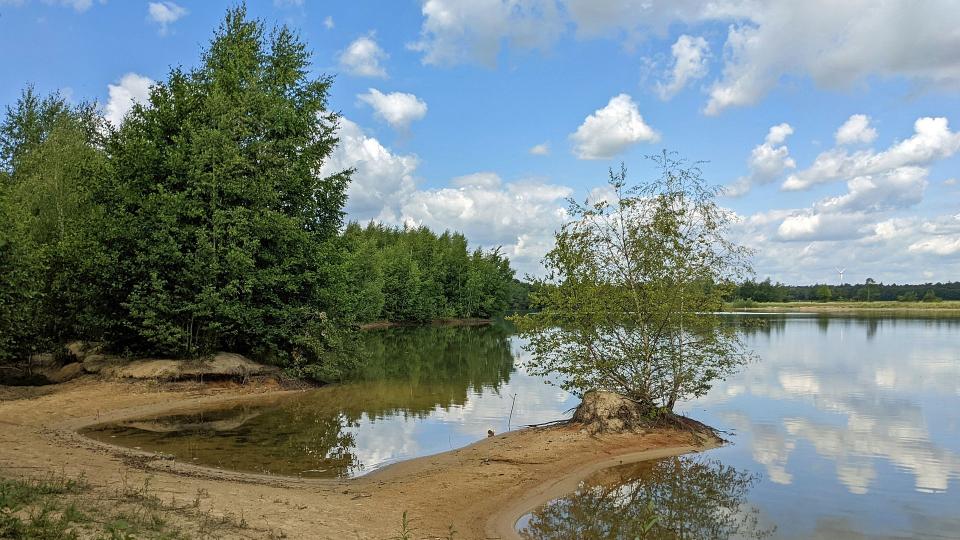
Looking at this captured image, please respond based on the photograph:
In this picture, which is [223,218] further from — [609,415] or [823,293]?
[823,293]

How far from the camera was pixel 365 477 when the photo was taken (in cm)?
1408

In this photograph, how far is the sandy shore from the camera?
9.99 meters

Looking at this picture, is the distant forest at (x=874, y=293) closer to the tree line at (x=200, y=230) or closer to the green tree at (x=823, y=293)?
the green tree at (x=823, y=293)

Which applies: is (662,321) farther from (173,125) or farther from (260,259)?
(173,125)

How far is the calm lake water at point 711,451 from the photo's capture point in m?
11.8

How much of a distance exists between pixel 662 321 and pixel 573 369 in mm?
2857

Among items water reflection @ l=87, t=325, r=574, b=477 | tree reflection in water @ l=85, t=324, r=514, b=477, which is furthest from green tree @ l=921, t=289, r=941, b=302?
water reflection @ l=87, t=325, r=574, b=477

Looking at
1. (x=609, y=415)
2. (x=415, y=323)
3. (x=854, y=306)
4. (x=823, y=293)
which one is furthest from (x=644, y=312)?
(x=823, y=293)

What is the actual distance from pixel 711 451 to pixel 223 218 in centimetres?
1897

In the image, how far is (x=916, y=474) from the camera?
15.0 m

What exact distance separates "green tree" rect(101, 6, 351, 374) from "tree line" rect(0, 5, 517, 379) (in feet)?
0.23

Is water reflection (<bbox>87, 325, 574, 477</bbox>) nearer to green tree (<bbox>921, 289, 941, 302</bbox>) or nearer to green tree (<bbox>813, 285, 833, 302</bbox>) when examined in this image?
green tree (<bbox>813, 285, 833, 302</bbox>)

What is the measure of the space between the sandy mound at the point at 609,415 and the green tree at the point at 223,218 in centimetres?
1418

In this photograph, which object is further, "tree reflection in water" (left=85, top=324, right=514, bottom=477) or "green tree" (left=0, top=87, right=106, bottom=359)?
"green tree" (left=0, top=87, right=106, bottom=359)
